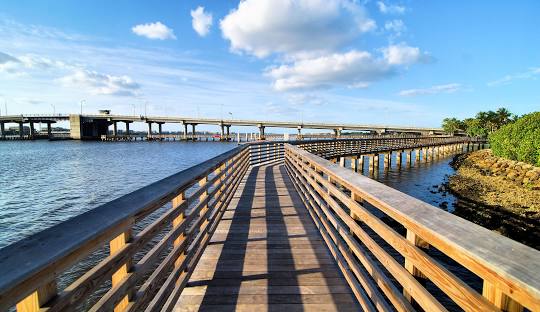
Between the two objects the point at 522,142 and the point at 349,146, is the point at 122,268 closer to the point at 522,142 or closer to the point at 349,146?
the point at 349,146

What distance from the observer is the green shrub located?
22609 millimetres

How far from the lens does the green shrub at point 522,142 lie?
74.2 ft

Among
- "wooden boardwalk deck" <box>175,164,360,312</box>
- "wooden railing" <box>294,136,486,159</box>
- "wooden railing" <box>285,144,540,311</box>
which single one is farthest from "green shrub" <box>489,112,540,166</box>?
"wooden railing" <box>285,144,540,311</box>

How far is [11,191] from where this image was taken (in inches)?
735

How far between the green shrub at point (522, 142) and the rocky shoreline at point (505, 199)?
3.71ft

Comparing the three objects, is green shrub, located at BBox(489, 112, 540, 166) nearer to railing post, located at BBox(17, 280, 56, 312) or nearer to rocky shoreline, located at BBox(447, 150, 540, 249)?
rocky shoreline, located at BBox(447, 150, 540, 249)

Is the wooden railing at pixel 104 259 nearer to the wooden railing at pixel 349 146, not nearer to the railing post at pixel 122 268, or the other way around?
the railing post at pixel 122 268

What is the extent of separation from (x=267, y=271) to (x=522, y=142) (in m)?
30.4

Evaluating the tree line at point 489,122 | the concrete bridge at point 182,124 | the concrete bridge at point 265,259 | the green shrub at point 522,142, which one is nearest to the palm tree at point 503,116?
the tree line at point 489,122

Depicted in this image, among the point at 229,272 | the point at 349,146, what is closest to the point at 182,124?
the point at 349,146

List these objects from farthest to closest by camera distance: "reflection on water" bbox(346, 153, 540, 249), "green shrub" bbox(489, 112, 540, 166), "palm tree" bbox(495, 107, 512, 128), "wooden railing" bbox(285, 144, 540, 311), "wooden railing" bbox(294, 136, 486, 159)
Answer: "palm tree" bbox(495, 107, 512, 128) → "green shrub" bbox(489, 112, 540, 166) → "wooden railing" bbox(294, 136, 486, 159) → "reflection on water" bbox(346, 153, 540, 249) → "wooden railing" bbox(285, 144, 540, 311)

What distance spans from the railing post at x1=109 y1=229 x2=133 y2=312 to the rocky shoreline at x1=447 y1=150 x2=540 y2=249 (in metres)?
13.3

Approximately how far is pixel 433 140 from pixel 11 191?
179 ft

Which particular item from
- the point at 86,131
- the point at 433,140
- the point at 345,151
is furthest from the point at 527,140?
the point at 86,131
